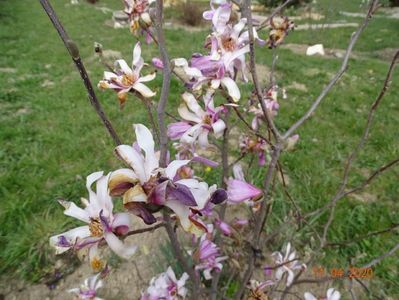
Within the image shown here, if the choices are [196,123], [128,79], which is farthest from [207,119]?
[128,79]

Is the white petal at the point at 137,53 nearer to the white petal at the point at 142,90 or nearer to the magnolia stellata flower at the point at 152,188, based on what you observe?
the white petal at the point at 142,90

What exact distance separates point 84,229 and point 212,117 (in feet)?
1.69

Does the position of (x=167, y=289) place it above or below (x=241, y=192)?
below

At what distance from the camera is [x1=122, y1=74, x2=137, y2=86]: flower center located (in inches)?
38.8

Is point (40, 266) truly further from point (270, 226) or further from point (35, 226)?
point (270, 226)

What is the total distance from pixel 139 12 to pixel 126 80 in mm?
337

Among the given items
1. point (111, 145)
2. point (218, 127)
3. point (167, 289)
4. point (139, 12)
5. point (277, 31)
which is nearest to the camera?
point (218, 127)

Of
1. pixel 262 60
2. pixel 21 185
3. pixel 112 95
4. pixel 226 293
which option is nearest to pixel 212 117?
pixel 226 293

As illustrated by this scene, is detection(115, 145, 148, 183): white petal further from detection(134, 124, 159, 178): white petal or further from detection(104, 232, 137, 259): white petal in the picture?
detection(104, 232, 137, 259): white petal

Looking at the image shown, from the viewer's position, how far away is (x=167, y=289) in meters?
1.35

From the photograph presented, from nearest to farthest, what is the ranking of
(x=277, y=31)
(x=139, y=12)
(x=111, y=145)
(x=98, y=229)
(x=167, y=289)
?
(x=98, y=229)
(x=139, y=12)
(x=167, y=289)
(x=277, y=31)
(x=111, y=145)

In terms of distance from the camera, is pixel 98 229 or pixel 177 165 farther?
pixel 98 229

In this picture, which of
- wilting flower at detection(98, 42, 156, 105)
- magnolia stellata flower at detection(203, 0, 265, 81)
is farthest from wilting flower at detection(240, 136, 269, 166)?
wilting flower at detection(98, 42, 156, 105)

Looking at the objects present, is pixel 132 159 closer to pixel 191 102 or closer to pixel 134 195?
pixel 134 195
